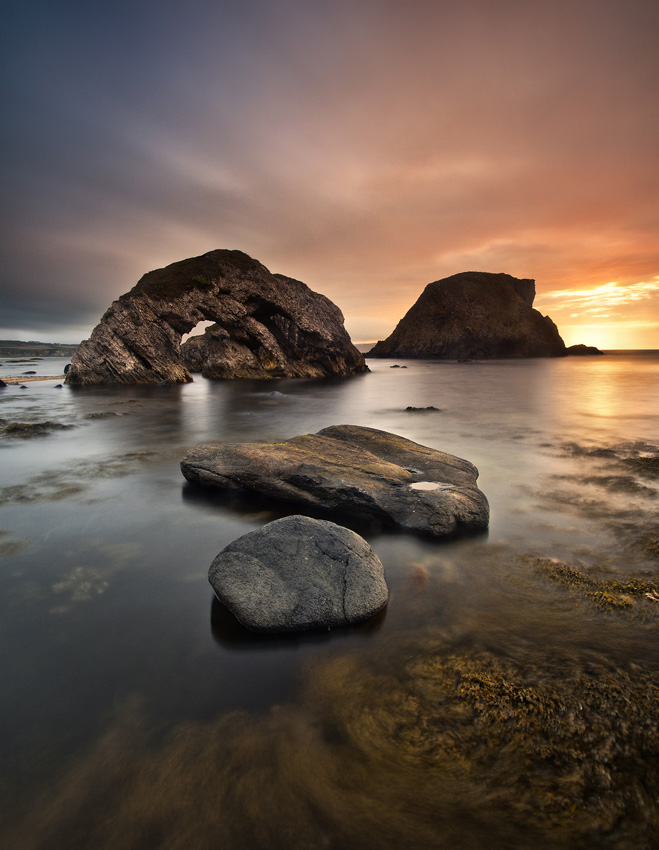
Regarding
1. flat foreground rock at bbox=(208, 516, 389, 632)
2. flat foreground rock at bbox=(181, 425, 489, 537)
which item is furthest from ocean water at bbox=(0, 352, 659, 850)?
flat foreground rock at bbox=(181, 425, 489, 537)

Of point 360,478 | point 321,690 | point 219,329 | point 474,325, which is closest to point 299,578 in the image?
point 321,690

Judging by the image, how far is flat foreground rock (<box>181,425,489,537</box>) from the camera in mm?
6211

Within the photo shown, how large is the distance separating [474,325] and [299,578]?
471 ft

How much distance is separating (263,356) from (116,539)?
43124mm

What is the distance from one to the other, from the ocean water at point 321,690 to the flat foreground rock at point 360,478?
1.28 feet

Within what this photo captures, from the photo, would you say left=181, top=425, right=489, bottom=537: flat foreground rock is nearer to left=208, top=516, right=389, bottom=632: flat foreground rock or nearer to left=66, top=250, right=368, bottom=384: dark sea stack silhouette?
left=208, top=516, right=389, bottom=632: flat foreground rock

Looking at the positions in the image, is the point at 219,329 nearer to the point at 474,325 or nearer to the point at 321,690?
the point at 321,690

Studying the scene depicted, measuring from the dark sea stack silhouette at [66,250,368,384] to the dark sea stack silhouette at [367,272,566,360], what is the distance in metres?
85.7

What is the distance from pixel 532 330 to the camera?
138 m

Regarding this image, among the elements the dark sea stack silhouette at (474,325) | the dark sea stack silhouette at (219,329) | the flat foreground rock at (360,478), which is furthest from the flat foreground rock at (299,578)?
the dark sea stack silhouette at (474,325)

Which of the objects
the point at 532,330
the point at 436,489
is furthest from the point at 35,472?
the point at 532,330

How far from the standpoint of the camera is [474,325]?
134000 mm

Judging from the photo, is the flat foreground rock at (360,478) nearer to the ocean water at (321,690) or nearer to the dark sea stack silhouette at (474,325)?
the ocean water at (321,690)

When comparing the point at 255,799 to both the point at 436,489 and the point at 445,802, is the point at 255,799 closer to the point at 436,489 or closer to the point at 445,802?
the point at 445,802
